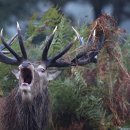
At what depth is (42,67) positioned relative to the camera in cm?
885

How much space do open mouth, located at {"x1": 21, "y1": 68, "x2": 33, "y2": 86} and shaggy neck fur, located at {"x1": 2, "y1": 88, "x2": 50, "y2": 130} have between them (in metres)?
0.26

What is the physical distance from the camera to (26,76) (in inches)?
336

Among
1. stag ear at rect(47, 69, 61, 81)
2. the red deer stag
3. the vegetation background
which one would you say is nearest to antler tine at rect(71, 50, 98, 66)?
the red deer stag

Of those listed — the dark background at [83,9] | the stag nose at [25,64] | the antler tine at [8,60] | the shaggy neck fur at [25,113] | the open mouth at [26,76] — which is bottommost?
the shaggy neck fur at [25,113]

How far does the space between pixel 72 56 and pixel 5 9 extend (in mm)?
5018

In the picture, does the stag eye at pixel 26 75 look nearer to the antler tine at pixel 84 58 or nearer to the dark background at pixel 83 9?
the antler tine at pixel 84 58

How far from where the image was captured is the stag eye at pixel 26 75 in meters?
8.45

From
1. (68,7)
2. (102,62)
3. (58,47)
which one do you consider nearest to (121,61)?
(102,62)

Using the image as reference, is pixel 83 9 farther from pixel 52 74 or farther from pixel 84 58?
pixel 52 74

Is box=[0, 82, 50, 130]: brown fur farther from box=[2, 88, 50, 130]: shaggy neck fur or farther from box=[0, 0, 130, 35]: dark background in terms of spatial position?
box=[0, 0, 130, 35]: dark background

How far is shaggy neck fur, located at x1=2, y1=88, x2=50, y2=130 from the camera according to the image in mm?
8766

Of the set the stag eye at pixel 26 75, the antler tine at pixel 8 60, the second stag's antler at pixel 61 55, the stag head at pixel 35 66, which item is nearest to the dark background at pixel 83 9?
the second stag's antler at pixel 61 55

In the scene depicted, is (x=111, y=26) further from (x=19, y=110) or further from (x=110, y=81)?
(x=19, y=110)

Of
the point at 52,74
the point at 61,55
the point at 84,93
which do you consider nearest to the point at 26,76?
the point at 61,55
